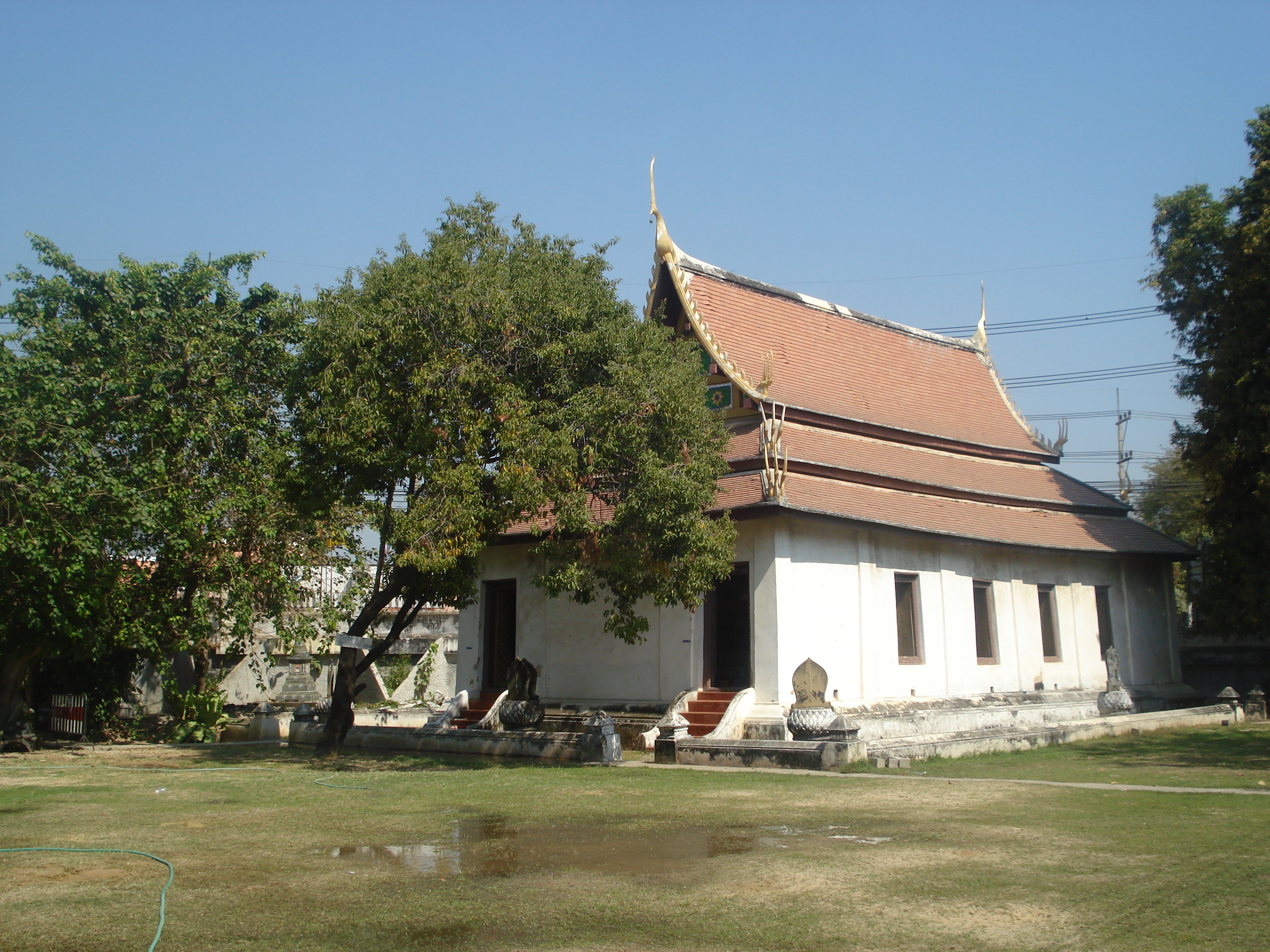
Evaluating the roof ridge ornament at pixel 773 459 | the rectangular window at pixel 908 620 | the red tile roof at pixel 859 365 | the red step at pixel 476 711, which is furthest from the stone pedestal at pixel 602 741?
the red tile roof at pixel 859 365

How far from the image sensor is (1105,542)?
19922 millimetres

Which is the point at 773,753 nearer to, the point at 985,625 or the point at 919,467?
the point at 985,625

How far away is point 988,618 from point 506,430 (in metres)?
10.6

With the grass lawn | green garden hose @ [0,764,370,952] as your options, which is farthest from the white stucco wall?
green garden hose @ [0,764,370,952]

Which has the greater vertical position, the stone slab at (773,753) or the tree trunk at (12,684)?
the tree trunk at (12,684)

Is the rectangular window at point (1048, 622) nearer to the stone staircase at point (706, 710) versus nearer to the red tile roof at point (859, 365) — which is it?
the red tile roof at point (859, 365)

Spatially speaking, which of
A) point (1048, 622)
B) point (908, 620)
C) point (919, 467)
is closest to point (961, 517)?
point (919, 467)

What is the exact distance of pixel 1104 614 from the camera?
20.5m

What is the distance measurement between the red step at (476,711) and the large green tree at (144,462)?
3.58m

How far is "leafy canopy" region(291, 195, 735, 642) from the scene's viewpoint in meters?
12.0

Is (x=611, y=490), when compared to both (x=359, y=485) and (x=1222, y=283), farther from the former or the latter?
(x=1222, y=283)

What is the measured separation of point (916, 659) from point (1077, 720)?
385 cm

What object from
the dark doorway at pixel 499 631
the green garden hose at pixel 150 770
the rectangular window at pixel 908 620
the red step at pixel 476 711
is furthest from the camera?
the dark doorway at pixel 499 631

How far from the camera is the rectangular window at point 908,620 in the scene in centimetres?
1680
